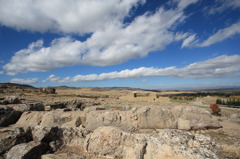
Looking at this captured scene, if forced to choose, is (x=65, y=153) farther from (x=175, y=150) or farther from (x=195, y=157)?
(x=195, y=157)

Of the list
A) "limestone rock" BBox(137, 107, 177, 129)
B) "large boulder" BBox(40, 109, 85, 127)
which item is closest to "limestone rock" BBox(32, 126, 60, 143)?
"large boulder" BBox(40, 109, 85, 127)

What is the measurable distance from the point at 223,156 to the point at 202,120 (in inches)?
192

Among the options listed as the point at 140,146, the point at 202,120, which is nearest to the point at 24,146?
the point at 140,146

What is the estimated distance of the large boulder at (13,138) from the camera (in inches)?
266

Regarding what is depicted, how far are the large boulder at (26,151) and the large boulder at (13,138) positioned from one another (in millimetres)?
486

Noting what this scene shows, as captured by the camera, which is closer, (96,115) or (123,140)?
(123,140)

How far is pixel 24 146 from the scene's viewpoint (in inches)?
261

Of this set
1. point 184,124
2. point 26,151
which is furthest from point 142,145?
point 184,124

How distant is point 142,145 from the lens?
684 cm

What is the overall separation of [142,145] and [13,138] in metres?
6.58

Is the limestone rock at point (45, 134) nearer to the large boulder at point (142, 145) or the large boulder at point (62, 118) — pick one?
the large boulder at point (142, 145)

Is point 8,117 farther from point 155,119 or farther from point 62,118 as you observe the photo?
point 155,119

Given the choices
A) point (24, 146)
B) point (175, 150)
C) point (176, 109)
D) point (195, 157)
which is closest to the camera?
point (195, 157)

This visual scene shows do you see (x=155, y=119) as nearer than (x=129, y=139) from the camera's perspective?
No
